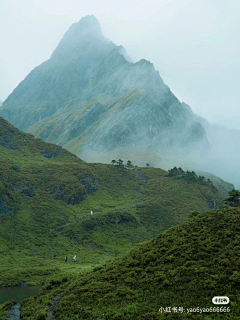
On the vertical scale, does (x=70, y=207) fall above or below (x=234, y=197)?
above

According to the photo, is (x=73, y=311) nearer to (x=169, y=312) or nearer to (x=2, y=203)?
(x=169, y=312)

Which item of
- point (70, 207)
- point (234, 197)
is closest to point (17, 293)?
point (234, 197)

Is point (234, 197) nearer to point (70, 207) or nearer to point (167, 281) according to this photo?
point (167, 281)

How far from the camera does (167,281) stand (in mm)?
27906

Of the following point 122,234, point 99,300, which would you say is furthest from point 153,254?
point 122,234

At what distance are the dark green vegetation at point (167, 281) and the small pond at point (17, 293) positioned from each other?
2.85m

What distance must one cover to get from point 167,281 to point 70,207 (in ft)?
221

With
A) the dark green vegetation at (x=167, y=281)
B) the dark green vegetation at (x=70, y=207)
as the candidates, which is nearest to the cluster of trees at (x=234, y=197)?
the dark green vegetation at (x=167, y=281)

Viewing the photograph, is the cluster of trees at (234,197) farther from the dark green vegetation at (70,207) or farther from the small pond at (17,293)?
the small pond at (17,293)

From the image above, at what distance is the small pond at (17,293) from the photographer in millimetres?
37438

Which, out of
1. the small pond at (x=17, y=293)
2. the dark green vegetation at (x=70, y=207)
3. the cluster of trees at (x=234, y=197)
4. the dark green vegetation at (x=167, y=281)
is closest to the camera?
the dark green vegetation at (x=167, y=281)

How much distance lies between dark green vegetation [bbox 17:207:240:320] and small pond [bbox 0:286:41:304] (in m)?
2.85

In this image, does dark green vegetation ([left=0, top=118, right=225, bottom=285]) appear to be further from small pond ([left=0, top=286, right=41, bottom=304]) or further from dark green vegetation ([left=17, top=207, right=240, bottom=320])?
dark green vegetation ([left=17, top=207, right=240, bottom=320])

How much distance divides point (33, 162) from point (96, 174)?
2644 centimetres
